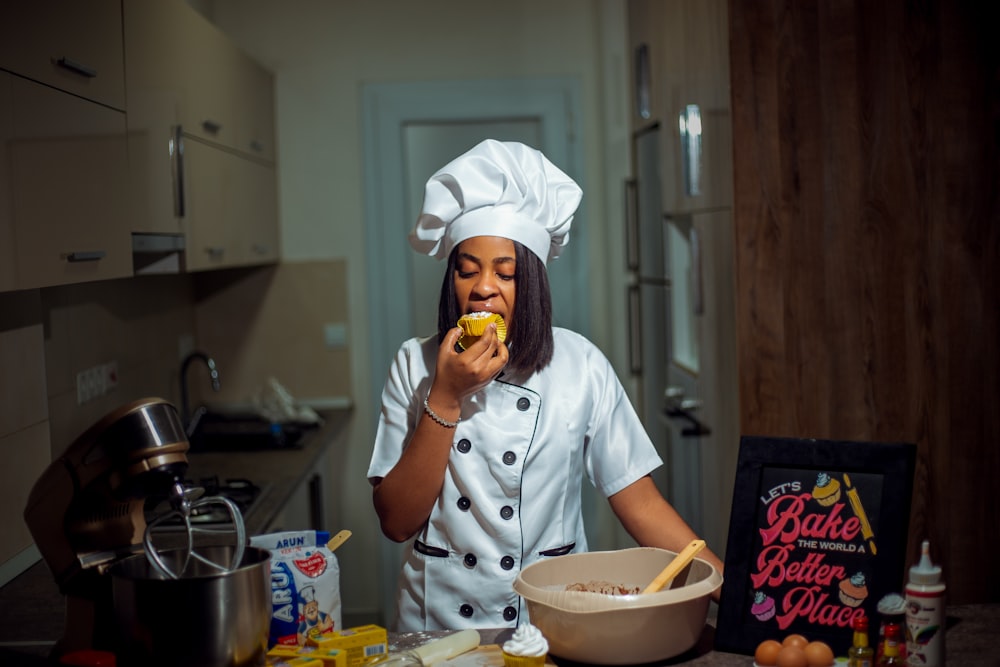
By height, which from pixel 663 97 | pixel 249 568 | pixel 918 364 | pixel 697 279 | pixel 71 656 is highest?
pixel 663 97

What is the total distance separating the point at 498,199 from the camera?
1.74 m

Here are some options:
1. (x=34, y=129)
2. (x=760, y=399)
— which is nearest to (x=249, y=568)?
(x=34, y=129)

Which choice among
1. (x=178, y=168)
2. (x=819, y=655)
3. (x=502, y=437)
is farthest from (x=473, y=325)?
(x=178, y=168)

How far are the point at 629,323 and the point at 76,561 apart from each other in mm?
2768

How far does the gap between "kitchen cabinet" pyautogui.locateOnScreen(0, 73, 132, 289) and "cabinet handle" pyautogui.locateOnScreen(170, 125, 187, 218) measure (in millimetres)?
441

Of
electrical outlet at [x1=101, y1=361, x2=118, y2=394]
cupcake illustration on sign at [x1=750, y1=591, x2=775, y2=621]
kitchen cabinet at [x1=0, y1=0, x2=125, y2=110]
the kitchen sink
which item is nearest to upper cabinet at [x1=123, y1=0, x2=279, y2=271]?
kitchen cabinet at [x1=0, y1=0, x2=125, y2=110]

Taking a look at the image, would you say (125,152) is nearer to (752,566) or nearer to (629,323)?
(752,566)

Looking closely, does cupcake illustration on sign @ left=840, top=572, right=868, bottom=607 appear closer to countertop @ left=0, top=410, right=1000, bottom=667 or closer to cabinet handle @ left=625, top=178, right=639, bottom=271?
countertop @ left=0, top=410, right=1000, bottom=667

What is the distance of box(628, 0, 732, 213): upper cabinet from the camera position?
2461 millimetres

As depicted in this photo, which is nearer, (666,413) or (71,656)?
(71,656)

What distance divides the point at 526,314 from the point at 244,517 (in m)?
1.20

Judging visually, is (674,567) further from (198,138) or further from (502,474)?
(198,138)

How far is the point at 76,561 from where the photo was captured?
1388 mm

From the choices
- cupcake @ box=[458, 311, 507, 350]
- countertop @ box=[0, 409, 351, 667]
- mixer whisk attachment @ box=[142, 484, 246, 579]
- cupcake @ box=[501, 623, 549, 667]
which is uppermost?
cupcake @ box=[458, 311, 507, 350]
